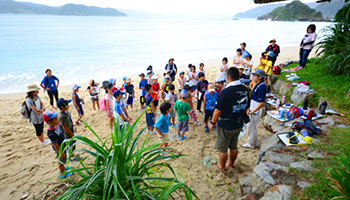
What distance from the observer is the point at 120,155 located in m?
1.91

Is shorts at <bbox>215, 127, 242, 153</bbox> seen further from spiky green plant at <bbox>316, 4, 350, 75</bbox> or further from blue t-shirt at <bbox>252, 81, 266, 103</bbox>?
spiky green plant at <bbox>316, 4, 350, 75</bbox>

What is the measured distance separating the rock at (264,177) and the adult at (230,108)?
2.52 feet

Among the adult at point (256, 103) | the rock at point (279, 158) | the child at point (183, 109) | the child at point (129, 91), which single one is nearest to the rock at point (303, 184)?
the rock at point (279, 158)

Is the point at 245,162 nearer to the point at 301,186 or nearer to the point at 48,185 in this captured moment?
the point at 301,186

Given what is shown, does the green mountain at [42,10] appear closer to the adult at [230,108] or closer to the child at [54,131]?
the child at [54,131]

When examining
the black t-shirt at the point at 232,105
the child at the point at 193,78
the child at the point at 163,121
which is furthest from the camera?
the child at the point at 193,78

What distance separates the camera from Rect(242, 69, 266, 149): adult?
14.2 feet

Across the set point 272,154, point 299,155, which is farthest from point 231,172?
point 299,155

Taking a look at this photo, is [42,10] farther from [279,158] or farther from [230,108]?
[279,158]

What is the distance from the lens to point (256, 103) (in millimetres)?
4543

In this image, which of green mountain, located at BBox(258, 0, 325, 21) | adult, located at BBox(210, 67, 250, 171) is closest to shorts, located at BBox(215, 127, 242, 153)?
adult, located at BBox(210, 67, 250, 171)

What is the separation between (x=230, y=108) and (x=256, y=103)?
4.93ft

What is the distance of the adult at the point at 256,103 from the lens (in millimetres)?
4316

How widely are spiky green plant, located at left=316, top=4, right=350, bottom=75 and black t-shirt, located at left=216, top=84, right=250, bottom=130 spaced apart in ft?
16.5
